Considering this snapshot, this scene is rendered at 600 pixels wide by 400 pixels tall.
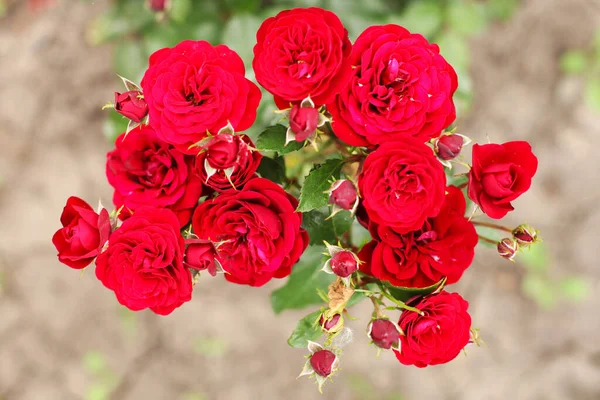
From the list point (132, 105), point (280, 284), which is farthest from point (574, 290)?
point (132, 105)

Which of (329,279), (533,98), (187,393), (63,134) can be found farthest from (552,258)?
(63,134)

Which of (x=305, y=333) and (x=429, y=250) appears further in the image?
(x=305, y=333)

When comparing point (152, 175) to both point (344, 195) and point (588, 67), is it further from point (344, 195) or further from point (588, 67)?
point (588, 67)

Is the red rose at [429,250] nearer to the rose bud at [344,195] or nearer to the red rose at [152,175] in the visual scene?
the rose bud at [344,195]

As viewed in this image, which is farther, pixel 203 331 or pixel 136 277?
pixel 203 331

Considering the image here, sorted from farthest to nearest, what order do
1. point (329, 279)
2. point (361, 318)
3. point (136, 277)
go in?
point (361, 318)
point (329, 279)
point (136, 277)

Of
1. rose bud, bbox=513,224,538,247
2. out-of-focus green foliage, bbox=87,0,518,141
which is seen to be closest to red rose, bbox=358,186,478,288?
rose bud, bbox=513,224,538,247

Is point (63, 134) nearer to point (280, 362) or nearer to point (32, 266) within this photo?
point (32, 266)
